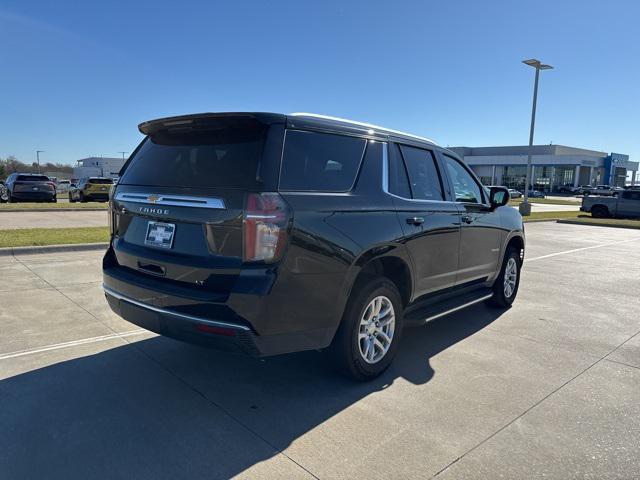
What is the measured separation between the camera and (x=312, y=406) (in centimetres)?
340

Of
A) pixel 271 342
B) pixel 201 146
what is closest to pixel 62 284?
pixel 201 146

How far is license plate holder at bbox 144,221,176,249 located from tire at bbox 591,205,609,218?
2932 centimetres

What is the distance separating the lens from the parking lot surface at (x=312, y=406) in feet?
8.96

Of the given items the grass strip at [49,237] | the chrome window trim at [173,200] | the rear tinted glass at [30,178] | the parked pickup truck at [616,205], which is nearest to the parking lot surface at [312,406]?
the chrome window trim at [173,200]

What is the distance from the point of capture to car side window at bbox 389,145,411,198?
4.06 meters

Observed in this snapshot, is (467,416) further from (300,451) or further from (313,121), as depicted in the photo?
(313,121)

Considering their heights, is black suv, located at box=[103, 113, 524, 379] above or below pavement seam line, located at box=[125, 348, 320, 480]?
above

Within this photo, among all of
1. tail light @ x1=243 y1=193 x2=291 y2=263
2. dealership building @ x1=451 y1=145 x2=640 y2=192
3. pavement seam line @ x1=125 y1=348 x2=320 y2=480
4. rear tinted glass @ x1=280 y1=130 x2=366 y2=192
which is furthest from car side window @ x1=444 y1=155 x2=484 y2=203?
dealership building @ x1=451 y1=145 x2=640 y2=192

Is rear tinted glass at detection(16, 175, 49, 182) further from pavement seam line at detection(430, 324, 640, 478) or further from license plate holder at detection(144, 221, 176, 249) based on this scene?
pavement seam line at detection(430, 324, 640, 478)

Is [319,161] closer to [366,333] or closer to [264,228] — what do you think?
[264,228]

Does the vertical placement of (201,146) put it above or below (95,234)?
above

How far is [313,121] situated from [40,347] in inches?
125

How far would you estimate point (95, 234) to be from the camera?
34.6 feet

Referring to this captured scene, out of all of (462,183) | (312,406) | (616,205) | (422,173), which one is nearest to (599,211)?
(616,205)
